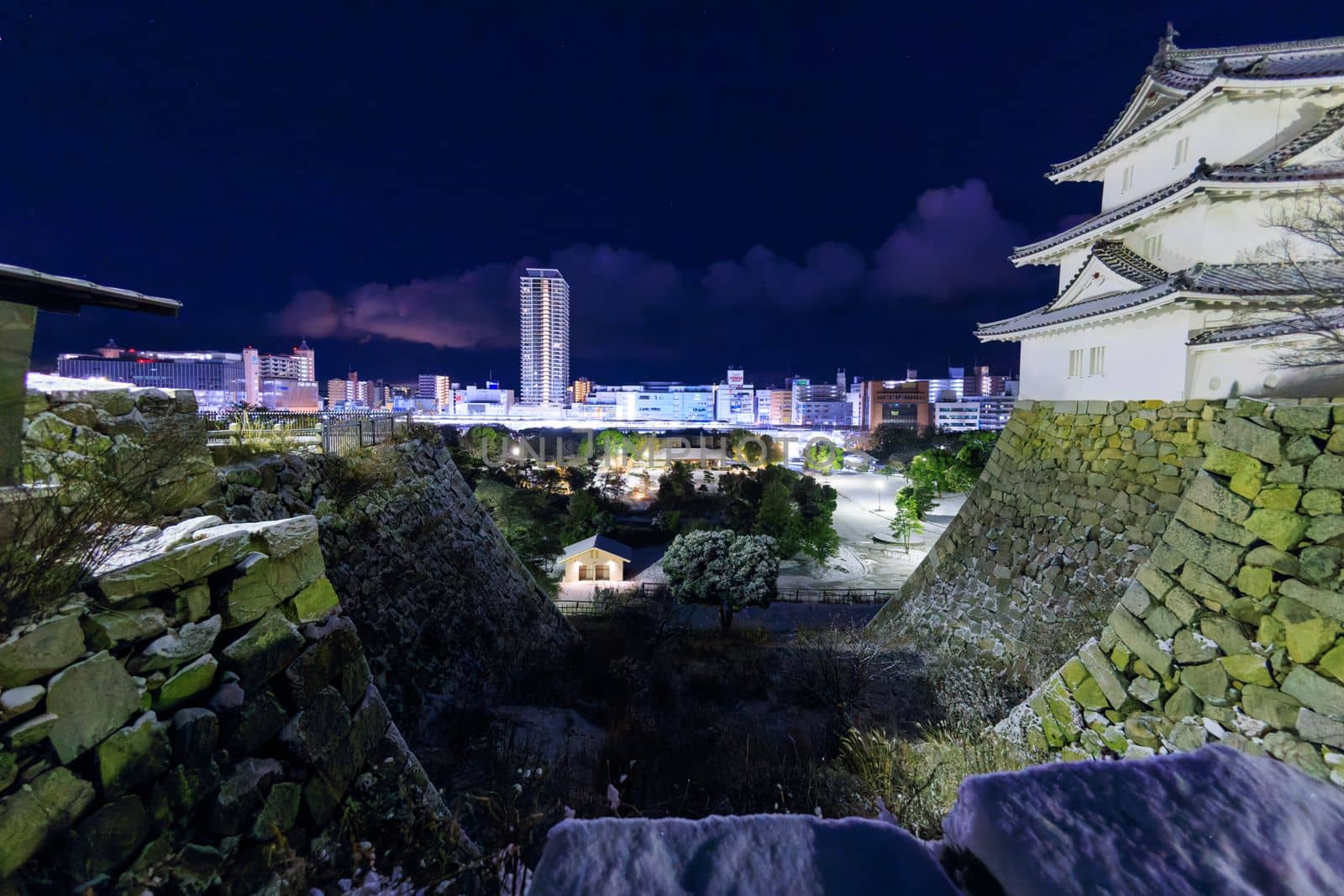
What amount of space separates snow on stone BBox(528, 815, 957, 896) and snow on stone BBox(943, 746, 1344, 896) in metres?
0.18

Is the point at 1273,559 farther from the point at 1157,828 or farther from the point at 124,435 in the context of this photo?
the point at 124,435

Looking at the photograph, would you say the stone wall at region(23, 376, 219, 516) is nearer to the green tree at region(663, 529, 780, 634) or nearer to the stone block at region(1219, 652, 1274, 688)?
the stone block at region(1219, 652, 1274, 688)

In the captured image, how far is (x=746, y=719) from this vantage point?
7.86 m

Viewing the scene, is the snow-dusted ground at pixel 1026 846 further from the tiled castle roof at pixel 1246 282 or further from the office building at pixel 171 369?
the office building at pixel 171 369

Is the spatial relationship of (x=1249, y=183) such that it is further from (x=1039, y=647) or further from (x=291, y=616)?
(x=291, y=616)

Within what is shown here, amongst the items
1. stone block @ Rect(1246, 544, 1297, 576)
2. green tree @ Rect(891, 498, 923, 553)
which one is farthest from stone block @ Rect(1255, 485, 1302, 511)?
green tree @ Rect(891, 498, 923, 553)

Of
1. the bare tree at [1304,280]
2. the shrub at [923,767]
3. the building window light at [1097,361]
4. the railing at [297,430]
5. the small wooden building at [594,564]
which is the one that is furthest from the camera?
the small wooden building at [594,564]

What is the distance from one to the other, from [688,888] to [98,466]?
16.0ft

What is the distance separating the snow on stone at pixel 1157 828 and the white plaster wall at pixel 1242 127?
10.2 metres

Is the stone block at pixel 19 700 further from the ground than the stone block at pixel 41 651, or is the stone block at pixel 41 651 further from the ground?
the stone block at pixel 41 651

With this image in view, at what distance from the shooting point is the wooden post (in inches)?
124

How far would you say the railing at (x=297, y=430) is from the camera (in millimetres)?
6574

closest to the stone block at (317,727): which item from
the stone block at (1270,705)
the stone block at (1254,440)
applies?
the stone block at (1270,705)

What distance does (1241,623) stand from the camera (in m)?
3.56
